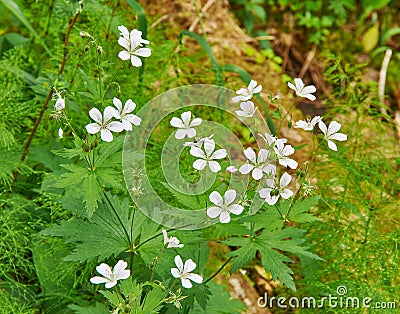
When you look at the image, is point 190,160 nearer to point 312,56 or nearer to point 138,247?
point 138,247

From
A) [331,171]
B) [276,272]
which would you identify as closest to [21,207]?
[276,272]

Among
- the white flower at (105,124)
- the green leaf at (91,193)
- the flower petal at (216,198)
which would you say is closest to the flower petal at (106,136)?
the white flower at (105,124)

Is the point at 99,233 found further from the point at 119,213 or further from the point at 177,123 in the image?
the point at 177,123

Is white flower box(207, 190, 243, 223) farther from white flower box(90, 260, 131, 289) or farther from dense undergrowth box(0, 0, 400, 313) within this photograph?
white flower box(90, 260, 131, 289)

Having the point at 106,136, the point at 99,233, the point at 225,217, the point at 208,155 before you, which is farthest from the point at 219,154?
the point at 99,233

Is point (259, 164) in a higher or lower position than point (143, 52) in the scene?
lower

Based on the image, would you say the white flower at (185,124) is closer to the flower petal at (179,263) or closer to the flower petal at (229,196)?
the flower petal at (229,196)

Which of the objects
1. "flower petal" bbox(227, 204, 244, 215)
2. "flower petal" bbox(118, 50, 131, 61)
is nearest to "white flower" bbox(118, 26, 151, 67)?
"flower petal" bbox(118, 50, 131, 61)

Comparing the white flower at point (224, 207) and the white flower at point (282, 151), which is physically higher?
the white flower at point (282, 151)
